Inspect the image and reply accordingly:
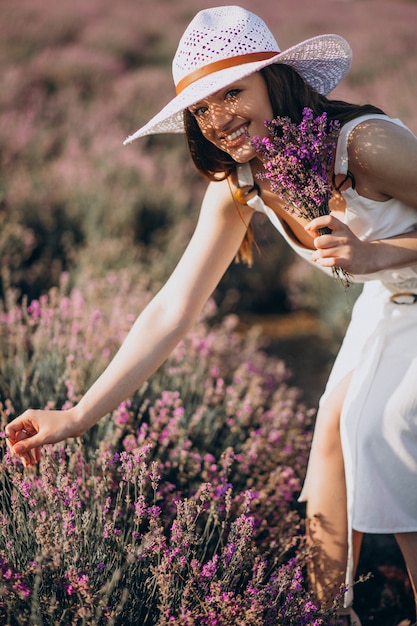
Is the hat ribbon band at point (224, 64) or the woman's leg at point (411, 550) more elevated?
the hat ribbon band at point (224, 64)

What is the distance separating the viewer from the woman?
5.74 ft

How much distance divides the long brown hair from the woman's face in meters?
0.03

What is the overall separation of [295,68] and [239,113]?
0.25 m

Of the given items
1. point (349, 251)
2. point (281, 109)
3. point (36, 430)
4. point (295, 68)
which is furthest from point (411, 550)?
point (295, 68)

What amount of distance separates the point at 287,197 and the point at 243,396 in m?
Result: 1.82

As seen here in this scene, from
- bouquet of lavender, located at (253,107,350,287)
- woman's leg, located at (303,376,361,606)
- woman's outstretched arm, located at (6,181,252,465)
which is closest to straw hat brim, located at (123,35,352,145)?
bouquet of lavender, located at (253,107,350,287)

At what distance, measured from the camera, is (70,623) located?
1.59 meters

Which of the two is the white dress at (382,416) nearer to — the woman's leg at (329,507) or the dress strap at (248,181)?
the woman's leg at (329,507)

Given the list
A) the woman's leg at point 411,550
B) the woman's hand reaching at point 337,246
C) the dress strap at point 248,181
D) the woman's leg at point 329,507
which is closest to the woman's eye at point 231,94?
the dress strap at point 248,181

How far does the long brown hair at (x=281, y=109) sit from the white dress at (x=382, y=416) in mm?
105

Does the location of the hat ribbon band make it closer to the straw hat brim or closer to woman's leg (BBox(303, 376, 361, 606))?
the straw hat brim

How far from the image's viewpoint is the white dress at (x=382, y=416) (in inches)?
71.6

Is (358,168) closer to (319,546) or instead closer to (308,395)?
(319,546)

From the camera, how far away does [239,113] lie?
1.75m
